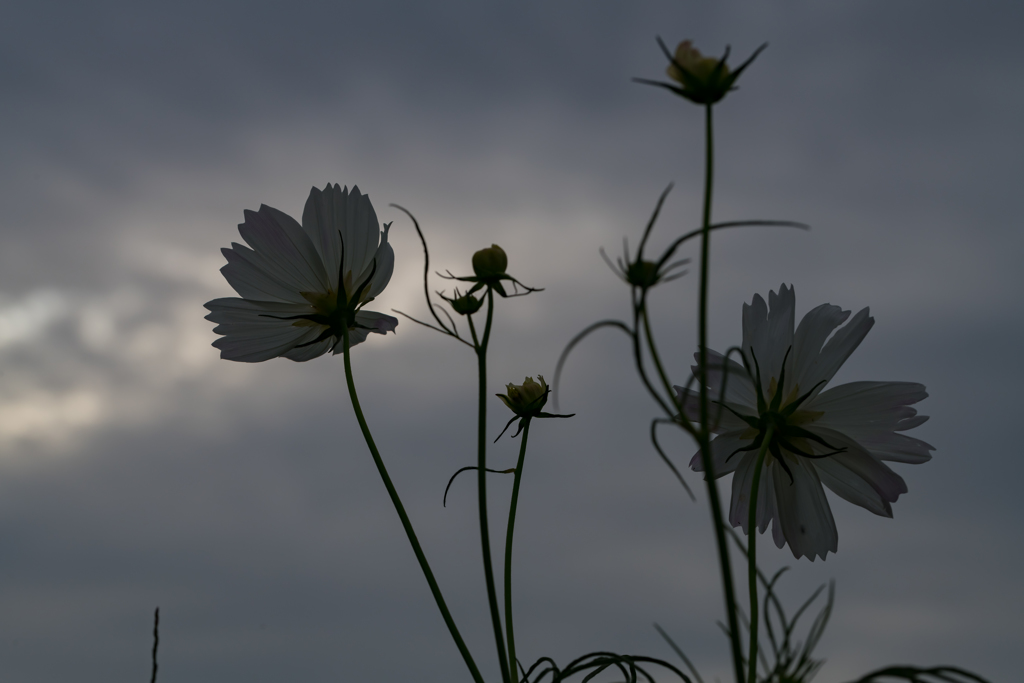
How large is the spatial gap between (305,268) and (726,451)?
17.5 inches

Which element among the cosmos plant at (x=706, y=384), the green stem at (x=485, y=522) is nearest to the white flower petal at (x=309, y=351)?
the cosmos plant at (x=706, y=384)

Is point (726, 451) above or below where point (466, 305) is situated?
below

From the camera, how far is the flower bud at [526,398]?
0.83 metres

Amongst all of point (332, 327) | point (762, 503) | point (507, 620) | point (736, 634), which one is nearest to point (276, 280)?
point (332, 327)

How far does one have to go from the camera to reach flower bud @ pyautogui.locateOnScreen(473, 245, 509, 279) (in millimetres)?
679

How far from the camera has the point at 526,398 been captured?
84 cm

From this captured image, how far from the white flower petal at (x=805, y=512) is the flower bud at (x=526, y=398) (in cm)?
23

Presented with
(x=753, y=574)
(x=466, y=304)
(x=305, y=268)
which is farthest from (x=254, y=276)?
(x=753, y=574)

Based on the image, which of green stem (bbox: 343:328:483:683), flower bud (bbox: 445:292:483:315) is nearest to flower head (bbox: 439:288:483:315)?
flower bud (bbox: 445:292:483:315)

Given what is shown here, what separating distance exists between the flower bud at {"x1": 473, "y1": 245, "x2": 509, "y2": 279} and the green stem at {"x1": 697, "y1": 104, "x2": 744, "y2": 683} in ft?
0.90

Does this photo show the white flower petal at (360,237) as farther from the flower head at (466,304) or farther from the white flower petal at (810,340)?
the white flower petal at (810,340)

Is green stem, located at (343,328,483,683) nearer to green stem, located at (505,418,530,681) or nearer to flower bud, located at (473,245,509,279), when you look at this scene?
green stem, located at (505,418,530,681)

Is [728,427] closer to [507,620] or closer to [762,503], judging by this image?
[762,503]

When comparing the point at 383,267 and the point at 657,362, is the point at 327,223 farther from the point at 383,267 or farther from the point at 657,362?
the point at 657,362
